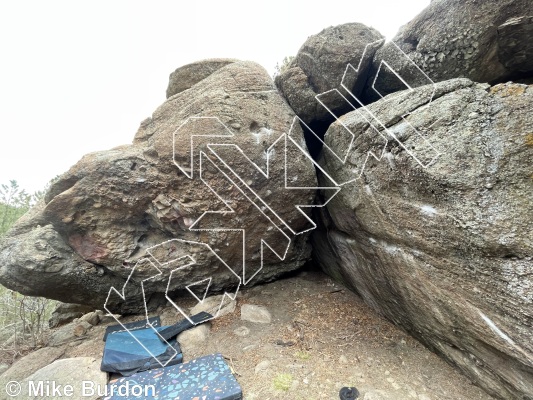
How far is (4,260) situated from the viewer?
4906 millimetres

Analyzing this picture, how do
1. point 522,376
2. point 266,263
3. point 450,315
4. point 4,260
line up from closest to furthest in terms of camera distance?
point 522,376
point 450,315
point 4,260
point 266,263

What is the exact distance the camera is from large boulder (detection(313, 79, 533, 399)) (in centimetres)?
224

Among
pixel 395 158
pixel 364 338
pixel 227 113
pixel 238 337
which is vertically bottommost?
pixel 364 338

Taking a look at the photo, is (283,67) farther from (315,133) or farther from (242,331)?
(242,331)

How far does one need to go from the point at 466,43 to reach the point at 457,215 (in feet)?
7.95

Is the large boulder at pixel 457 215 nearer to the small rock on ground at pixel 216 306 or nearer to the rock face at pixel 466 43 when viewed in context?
the rock face at pixel 466 43

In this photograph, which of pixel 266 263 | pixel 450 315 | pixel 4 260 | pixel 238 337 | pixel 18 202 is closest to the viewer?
pixel 450 315

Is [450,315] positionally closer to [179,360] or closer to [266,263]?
[266,263]

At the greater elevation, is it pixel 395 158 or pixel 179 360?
pixel 395 158

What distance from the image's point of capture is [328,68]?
4.40m

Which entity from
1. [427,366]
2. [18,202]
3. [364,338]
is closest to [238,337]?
[364,338]

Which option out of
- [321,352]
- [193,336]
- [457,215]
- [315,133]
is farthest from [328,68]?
[193,336]

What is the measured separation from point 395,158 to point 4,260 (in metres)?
6.49

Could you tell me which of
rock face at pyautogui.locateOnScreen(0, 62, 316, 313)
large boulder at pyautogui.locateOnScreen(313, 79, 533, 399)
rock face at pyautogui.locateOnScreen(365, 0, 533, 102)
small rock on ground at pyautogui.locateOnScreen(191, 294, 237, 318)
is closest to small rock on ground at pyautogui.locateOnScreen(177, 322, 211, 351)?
small rock on ground at pyautogui.locateOnScreen(191, 294, 237, 318)
